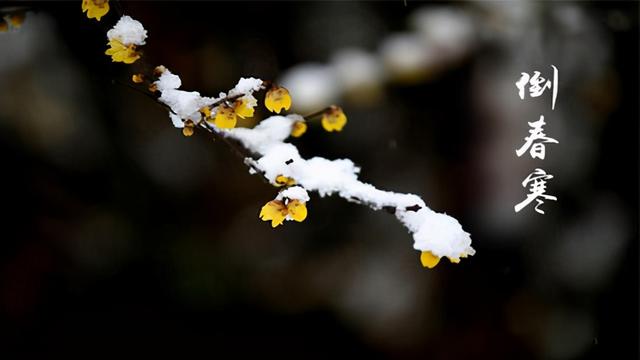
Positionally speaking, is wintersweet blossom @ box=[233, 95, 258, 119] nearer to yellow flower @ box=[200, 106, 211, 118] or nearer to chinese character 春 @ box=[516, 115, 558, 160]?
yellow flower @ box=[200, 106, 211, 118]

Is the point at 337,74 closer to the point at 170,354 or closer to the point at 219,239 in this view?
the point at 219,239

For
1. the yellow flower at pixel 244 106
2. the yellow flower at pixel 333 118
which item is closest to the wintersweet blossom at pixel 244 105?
the yellow flower at pixel 244 106

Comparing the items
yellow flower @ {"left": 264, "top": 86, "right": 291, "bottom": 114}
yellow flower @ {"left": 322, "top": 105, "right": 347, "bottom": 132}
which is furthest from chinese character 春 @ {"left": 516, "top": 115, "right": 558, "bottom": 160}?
yellow flower @ {"left": 264, "top": 86, "right": 291, "bottom": 114}

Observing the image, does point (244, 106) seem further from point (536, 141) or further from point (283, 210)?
point (536, 141)

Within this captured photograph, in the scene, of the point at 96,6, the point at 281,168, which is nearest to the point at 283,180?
the point at 281,168

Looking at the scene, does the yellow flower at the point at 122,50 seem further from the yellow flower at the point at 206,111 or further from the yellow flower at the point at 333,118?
the yellow flower at the point at 333,118

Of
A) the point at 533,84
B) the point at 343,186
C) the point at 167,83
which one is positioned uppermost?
the point at 533,84
